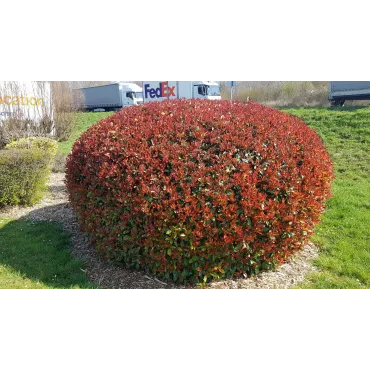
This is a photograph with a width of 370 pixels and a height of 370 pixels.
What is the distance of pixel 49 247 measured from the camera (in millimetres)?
4320

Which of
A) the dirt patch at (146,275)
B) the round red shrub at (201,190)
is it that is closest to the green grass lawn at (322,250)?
the dirt patch at (146,275)

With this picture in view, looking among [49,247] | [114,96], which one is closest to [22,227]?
[49,247]

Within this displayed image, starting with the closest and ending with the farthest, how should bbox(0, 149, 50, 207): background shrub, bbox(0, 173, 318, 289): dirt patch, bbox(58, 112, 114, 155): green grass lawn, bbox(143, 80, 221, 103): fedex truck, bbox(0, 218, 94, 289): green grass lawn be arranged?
bbox(0, 173, 318, 289): dirt patch → bbox(0, 218, 94, 289): green grass lawn → bbox(0, 149, 50, 207): background shrub → bbox(58, 112, 114, 155): green grass lawn → bbox(143, 80, 221, 103): fedex truck

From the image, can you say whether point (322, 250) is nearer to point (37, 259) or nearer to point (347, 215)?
point (347, 215)

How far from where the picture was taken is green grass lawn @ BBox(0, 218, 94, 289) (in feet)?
11.6

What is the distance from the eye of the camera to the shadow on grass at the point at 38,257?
355 centimetres

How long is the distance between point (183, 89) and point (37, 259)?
51.8 feet

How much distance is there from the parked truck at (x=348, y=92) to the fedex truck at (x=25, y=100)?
1016 cm

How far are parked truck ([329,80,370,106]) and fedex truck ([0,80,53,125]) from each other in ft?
33.3

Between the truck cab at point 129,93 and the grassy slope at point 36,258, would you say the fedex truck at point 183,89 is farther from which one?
the grassy slope at point 36,258

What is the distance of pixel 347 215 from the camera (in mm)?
4891

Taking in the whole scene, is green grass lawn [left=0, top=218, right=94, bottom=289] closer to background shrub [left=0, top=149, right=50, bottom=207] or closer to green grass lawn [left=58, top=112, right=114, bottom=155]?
background shrub [left=0, top=149, right=50, bottom=207]

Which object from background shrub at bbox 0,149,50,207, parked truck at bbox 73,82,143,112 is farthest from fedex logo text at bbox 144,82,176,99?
background shrub at bbox 0,149,50,207

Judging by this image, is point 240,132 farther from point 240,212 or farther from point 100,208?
point 100,208
